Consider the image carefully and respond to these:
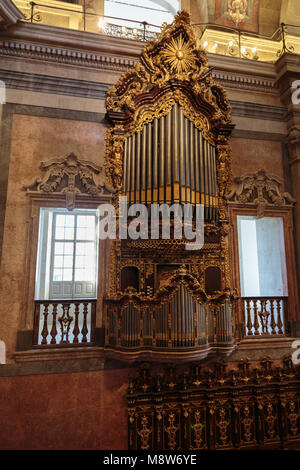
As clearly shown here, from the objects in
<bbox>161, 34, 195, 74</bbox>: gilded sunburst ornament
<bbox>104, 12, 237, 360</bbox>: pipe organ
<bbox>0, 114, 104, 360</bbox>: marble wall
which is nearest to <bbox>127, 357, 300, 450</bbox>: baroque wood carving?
<bbox>104, 12, 237, 360</bbox>: pipe organ

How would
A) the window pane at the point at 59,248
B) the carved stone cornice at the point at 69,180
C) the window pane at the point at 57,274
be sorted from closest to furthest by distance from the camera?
the carved stone cornice at the point at 69,180 → the window pane at the point at 57,274 → the window pane at the point at 59,248

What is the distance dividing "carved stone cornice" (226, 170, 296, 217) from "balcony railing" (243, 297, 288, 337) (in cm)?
144

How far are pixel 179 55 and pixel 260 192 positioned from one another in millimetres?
2570

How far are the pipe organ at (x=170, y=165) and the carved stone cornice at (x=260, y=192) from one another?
24.4 inches

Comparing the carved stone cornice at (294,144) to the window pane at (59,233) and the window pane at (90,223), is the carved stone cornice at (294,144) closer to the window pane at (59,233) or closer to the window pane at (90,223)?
the window pane at (90,223)

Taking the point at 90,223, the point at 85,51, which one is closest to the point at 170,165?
the point at 85,51

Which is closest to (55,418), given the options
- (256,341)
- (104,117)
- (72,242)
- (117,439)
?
(117,439)

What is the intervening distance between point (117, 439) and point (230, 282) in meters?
2.74

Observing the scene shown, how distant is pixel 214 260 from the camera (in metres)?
4.75

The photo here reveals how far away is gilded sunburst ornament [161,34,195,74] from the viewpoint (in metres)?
4.72

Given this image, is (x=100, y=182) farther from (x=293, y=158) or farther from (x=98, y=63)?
(x=293, y=158)

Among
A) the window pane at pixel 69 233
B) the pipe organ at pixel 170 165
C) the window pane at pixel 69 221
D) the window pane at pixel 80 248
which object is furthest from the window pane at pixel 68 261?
the pipe organ at pixel 170 165

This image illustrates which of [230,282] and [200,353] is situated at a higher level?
[230,282]

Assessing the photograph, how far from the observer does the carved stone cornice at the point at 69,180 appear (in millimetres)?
4434
